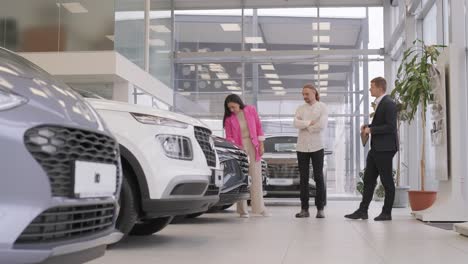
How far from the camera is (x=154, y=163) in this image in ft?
11.3

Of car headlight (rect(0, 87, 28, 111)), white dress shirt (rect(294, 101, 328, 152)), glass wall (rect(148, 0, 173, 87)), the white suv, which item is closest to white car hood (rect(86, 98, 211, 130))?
the white suv

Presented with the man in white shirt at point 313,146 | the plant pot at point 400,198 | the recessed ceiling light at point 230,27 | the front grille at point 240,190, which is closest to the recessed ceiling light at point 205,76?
the recessed ceiling light at point 230,27

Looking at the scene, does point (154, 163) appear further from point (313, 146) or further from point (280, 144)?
point (280, 144)

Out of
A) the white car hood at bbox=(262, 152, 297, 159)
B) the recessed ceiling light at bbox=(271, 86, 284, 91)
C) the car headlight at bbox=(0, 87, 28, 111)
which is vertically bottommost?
the white car hood at bbox=(262, 152, 297, 159)

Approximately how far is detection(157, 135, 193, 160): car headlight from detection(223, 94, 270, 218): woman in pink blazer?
9.56 ft

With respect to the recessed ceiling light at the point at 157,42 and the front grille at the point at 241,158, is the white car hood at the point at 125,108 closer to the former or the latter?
the front grille at the point at 241,158

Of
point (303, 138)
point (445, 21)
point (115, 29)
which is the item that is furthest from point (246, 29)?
point (303, 138)

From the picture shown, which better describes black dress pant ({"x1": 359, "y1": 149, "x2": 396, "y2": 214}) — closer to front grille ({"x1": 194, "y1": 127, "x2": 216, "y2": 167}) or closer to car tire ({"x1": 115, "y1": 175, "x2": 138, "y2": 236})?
front grille ({"x1": 194, "y1": 127, "x2": 216, "y2": 167})

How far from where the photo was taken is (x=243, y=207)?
22.2 feet

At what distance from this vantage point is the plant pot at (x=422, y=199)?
271 inches

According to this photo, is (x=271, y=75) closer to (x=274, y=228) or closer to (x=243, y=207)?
(x=243, y=207)

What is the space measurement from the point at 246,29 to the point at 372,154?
10.0 m

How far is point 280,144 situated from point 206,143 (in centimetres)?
626

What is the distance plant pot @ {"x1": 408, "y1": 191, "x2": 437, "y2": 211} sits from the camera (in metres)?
6.89
